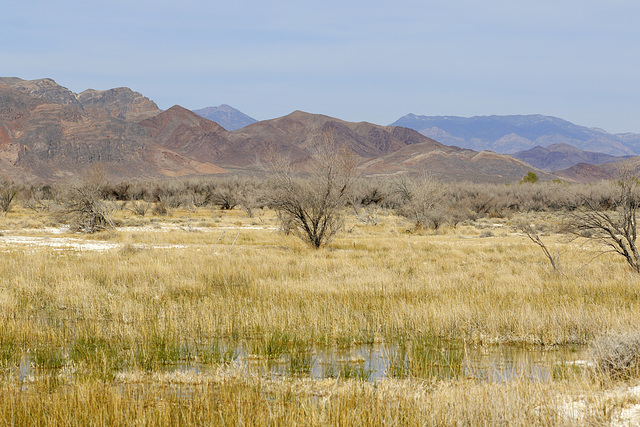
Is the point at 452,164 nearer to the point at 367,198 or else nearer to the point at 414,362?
the point at 367,198

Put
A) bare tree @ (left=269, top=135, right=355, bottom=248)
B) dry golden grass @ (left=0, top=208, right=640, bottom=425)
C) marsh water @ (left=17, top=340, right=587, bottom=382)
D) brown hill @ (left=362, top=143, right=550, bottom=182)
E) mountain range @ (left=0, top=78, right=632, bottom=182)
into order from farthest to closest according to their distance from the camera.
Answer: brown hill @ (left=362, top=143, right=550, bottom=182)
mountain range @ (left=0, top=78, right=632, bottom=182)
bare tree @ (left=269, top=135, right=355, bottom=248)
marsh water @ (left=17, top=340, right=587, bottom=382)
dry golden grass @ (left=0, top=208, right=640, bottom=425)

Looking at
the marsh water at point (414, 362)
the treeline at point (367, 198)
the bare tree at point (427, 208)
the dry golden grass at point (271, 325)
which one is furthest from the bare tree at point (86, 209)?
the marsh water at point (414, 362)

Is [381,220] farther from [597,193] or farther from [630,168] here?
[630,168]

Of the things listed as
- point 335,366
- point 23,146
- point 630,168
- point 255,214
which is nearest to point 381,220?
point 255,214

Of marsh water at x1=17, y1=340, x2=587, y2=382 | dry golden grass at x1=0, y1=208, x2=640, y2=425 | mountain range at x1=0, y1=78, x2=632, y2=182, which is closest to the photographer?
dry golden grass at x1=0, y1=208, x2=640, y2=425

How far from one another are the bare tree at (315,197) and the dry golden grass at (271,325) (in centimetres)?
363

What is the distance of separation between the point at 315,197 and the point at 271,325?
12563 millimetres

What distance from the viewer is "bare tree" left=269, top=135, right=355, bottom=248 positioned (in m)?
21.0

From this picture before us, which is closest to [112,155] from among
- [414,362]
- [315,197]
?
[315,197]

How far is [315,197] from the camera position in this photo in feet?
68.7

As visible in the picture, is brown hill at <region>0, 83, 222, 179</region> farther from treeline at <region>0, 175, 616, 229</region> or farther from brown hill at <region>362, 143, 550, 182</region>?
treeline at <region>0, 175, 616, 229</region>

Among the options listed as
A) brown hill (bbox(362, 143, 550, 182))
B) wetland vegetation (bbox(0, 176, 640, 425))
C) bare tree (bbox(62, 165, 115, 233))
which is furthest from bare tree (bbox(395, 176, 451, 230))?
Answer: brown hill (bbox(362, 143, 550, 182))

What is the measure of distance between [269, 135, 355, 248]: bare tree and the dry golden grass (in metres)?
3.63

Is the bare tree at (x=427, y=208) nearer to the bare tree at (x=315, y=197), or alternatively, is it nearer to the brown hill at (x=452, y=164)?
the bare tree at (x=315, y=197)
